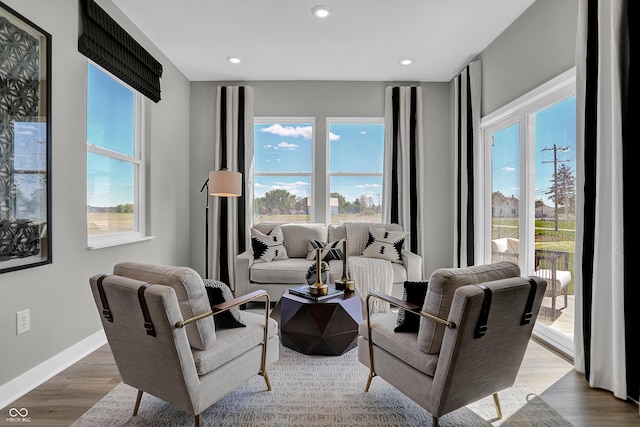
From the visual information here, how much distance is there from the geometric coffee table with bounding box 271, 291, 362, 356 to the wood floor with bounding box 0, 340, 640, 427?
0.90m

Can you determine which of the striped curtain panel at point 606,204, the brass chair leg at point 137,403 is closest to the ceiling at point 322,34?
the striped curtain panel at point 606,204

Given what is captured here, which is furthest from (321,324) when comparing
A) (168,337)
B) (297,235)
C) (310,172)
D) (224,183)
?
(310,172)

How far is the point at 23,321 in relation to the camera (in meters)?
2.04

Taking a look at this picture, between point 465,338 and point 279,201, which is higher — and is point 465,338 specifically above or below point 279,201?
below

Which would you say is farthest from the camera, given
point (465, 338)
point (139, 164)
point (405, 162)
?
point (405, 162)

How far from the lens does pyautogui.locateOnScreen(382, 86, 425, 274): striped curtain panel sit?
4.58 metres

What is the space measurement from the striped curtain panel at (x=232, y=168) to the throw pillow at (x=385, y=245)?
1.67 m

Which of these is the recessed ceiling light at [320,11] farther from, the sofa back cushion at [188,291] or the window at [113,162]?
the sofa back cushion at [188,291]

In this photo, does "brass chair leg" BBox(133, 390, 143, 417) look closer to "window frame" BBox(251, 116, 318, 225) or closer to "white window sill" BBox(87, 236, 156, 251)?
"white window sill" BBox(87, 236, 156, 251)

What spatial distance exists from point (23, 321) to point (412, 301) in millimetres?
2271

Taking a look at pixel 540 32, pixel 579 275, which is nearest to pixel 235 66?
pixel 540 32

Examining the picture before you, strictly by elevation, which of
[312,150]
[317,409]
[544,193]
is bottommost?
[317,409]

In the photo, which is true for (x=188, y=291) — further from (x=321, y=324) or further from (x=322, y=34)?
(x=322, y=34)

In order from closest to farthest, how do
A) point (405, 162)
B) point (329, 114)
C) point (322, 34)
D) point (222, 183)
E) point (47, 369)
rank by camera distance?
point (47, 369), point (322, 34), point (222, 183), point (405, 162), point (329, 114)
